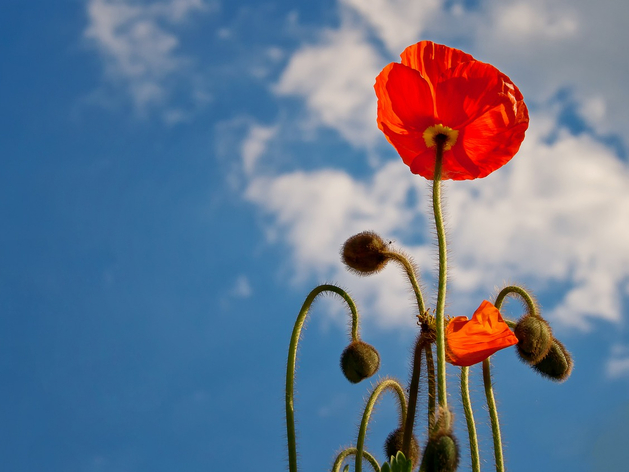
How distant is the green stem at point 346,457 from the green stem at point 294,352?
0.34 meters

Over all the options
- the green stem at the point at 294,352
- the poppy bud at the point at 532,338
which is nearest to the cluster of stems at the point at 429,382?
the green stem at the point at 294,352

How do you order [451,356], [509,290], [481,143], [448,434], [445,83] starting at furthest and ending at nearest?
1. [509,290]
2. [481,143]
3. [445,83]
4. [451,356]
5. [448,434]

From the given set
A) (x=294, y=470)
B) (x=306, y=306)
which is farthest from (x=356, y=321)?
(x=294, y=470)

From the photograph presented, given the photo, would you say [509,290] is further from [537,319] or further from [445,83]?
[445,83]

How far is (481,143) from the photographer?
2.19 metres

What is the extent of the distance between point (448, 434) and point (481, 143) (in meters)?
0.95

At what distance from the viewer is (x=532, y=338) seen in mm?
2162

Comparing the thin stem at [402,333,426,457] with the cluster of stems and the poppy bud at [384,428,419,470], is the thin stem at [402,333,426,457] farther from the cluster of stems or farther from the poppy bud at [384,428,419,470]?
the poppy bud at [384,428,419,470]

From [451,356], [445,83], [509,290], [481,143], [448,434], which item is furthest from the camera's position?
[509,290]

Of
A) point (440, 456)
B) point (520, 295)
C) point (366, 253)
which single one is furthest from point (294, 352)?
point (520, 295)

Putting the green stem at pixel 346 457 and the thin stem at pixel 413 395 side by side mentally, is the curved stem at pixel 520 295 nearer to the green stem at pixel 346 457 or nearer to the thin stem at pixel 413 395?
the thin stem at pixel 413 395

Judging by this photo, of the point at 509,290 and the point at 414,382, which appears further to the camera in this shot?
the point at 509,290

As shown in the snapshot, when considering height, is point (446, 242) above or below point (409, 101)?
below

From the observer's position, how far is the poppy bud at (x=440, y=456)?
1564 mm
